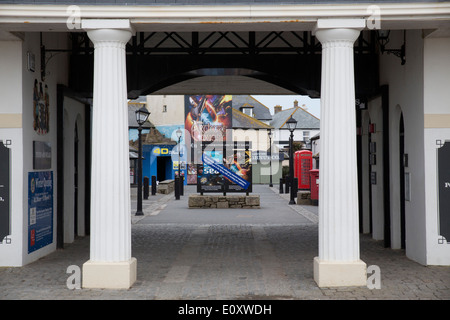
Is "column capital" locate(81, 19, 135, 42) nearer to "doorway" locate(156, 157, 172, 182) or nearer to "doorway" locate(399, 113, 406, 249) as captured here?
"doorway" locate(399, 113, 406, 249)

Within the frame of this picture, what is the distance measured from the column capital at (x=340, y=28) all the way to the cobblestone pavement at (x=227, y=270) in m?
3.67

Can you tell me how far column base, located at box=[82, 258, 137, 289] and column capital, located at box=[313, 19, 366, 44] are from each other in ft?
14.7

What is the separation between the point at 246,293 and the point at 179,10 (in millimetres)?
4193

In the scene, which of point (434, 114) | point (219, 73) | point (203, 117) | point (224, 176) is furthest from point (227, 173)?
point (203, 117)

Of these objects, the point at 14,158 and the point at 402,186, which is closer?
the point at 14,158

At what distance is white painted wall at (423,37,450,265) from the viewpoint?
912cm

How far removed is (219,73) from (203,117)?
34966mm

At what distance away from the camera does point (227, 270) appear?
9211mm

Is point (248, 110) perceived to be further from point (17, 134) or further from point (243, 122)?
point (17, 134)

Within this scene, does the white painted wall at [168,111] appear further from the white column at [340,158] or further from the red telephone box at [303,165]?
the white column at [340,158]

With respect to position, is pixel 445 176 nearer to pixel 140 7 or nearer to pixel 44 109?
pixel 140 7

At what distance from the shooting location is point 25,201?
9.44 metres

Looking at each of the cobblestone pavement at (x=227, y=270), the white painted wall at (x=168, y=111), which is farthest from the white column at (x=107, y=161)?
the white painted wall at (x=168, y=111)

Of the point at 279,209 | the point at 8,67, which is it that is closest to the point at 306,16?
the point at 8,67
